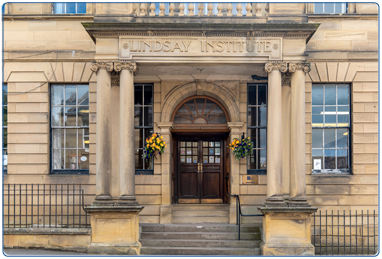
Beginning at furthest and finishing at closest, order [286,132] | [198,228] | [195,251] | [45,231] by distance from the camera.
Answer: [198,228], [286,132], [45,231], [195,251]

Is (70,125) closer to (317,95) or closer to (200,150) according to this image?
(200,150)

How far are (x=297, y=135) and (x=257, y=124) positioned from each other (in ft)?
6.69

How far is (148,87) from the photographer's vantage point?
11.9m

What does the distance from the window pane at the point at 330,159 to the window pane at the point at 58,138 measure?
24.3 ft

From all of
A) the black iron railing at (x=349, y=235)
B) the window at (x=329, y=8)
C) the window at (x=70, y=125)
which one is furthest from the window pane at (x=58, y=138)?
the window at (x=329, y=8)

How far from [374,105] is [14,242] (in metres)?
9.98

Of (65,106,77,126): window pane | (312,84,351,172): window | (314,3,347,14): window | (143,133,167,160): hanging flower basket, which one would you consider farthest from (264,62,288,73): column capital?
(65,106,77,126): window pane

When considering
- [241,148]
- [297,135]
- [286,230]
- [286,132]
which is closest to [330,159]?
[286,132]

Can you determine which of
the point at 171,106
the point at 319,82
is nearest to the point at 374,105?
the point at 319,82

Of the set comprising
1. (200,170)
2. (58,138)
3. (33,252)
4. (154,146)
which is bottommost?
(33,252)

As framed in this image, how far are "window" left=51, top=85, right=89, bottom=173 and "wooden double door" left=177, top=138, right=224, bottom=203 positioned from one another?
281cm

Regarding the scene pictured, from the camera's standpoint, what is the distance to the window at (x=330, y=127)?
1170cm

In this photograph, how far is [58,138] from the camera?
1180 centimetres

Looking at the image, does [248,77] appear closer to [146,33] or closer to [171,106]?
[171,106]
